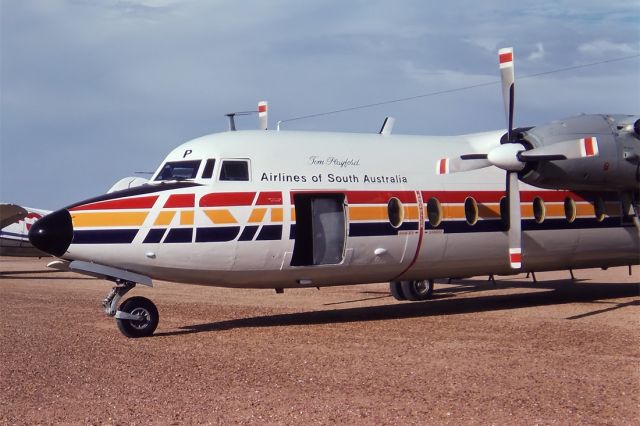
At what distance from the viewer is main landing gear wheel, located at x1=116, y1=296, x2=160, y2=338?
14.2 meters

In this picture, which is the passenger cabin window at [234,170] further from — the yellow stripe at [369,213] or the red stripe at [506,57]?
the red stripe at [506,57]

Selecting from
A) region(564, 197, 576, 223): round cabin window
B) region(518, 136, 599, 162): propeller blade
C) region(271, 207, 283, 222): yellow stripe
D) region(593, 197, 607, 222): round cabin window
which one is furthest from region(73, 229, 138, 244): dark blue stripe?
region(593, 197, 607, 222): round cabin window

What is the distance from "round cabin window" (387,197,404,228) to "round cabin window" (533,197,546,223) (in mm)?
3565

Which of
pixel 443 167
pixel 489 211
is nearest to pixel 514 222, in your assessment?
pixel 489 211

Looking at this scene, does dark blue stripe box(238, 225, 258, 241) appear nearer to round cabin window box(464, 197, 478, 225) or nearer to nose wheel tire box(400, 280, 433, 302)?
round cabin window box(464, 197, 478, 225)

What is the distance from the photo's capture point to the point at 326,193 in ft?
50.8

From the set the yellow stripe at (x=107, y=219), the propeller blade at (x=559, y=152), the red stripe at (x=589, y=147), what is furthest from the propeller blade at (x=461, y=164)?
the yellow stripe at (x=107, y=219)

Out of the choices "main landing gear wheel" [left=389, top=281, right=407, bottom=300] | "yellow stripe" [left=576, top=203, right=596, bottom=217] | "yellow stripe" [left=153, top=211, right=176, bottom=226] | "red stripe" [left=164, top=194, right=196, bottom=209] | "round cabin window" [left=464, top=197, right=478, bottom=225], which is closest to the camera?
"yellow stripe" [left=153, top=211, right=176, bottom=226]

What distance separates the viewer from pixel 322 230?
50.9ft

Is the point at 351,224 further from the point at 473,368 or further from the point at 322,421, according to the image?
the point at 322,421

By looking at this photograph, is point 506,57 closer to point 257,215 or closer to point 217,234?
point 257,215

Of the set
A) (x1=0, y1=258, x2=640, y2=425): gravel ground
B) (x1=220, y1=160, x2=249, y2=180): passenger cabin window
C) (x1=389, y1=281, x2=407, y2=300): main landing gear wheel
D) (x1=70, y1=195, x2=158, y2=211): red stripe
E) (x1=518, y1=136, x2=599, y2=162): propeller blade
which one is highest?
(x1=518, y1=136, x2=599, y2=162): propeller blade

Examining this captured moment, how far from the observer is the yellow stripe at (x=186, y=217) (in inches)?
561

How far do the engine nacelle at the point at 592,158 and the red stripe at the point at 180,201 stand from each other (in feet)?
23.7
